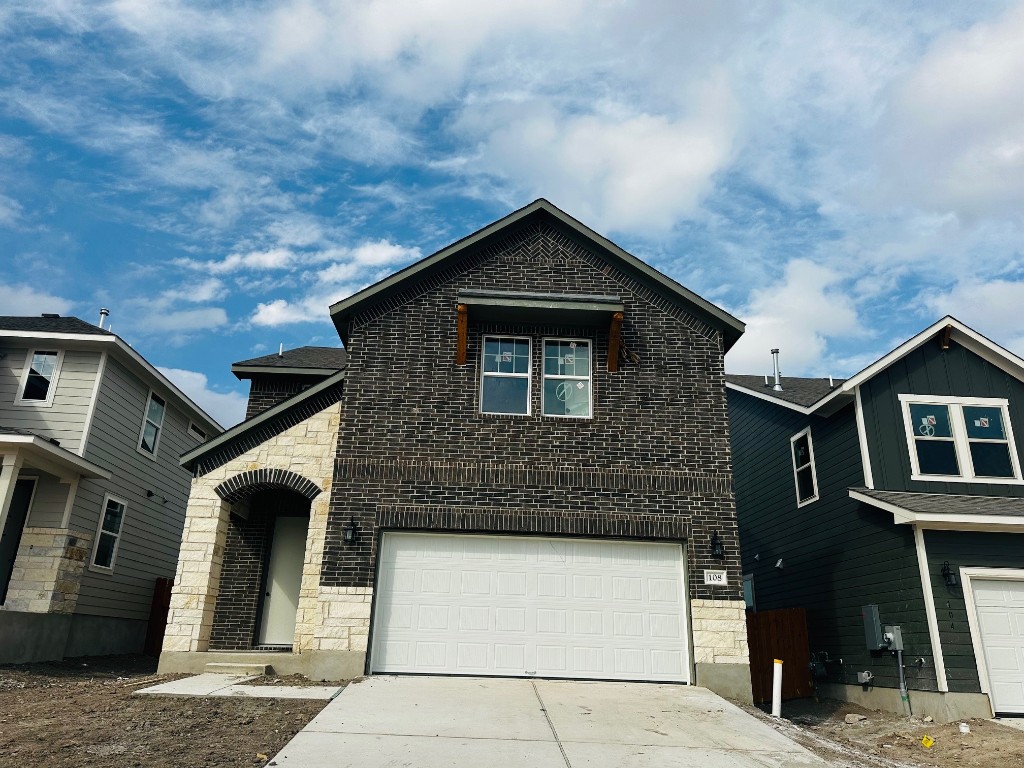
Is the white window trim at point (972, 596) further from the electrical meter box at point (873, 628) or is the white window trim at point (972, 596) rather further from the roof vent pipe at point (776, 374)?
the roof vent pipe at point (776, 374)

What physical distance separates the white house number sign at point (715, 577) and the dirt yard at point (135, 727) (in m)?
6.07

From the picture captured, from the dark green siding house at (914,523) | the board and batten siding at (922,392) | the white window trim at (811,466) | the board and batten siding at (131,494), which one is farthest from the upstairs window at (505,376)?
the board and batten siding at (131,494)

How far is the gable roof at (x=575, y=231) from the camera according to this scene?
43.2ft

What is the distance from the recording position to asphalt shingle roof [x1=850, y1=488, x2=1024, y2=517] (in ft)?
42.0

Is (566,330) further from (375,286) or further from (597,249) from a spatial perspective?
(375,286)

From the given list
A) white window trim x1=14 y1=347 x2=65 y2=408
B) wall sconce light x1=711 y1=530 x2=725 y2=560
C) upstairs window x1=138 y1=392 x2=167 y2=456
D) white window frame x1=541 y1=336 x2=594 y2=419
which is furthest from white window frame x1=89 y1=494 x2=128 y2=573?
wall sconce light x1=711 y1=530 x2=725 y2=560

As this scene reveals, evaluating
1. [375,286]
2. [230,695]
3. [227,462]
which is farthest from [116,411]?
[230,695]

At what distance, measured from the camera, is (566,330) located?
1329 cm

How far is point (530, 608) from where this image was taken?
11750 mm

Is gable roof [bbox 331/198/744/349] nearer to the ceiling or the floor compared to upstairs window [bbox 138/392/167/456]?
nearer to the ceiling

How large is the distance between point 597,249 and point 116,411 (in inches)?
450

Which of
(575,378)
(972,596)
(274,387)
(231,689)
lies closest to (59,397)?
(274,387)

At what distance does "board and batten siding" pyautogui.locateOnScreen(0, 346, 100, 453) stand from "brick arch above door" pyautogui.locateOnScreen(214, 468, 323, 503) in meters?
5.03

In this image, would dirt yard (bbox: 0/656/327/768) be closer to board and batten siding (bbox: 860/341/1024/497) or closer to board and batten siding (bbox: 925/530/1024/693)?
board and batten siding (bbox: 925/530/1024/693)
